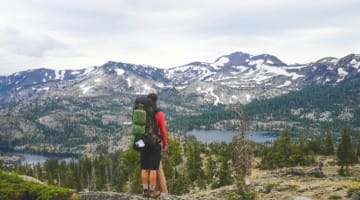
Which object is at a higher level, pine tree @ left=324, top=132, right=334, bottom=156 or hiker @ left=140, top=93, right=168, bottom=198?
hiker @ left=140, top=93, right=168, bottom=198

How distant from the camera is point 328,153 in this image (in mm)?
108750

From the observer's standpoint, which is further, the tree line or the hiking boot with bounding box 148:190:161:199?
the tree line

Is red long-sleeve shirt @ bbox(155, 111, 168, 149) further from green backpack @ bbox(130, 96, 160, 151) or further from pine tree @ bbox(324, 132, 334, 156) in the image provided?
pine tree @ bbox(324, 132, 334, 156)

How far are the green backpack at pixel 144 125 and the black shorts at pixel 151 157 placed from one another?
266 millimetres

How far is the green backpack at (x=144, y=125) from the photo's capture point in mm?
14867

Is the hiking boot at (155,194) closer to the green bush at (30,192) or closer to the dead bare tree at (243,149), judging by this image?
the green bush at (30,192)

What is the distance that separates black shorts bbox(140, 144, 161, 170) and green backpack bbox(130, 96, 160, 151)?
10.5 inches

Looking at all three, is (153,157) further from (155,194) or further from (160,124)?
(155,194)

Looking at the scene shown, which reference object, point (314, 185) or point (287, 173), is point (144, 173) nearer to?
point (314, 185)

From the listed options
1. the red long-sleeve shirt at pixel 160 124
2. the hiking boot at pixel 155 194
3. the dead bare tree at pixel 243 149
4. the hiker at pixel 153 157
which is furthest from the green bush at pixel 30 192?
the dead bare tree at pixel 243 149

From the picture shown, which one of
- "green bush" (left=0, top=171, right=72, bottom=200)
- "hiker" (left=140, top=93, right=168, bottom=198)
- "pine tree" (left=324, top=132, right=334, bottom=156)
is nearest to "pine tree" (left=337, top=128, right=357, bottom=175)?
"pine tree" (left=324, top=132, right=334, bottom=156)

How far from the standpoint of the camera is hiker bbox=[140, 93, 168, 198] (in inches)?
599

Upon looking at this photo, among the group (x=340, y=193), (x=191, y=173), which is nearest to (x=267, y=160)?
(x=191, y=173)

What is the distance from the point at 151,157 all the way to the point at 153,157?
0.25 feet
